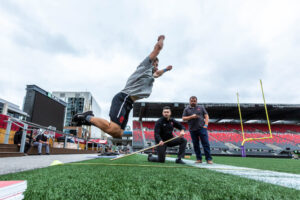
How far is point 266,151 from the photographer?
20.0 meters

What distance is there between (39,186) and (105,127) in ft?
4.51

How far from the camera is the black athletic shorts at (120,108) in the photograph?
2709 millimetres

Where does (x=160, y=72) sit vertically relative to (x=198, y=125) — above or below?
above

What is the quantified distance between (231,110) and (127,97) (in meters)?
23.5

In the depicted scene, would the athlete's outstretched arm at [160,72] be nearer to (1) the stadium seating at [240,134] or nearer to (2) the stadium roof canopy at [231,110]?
(2) the stadium roof canopy at [231,110]

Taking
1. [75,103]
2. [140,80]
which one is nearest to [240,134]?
[140,80]

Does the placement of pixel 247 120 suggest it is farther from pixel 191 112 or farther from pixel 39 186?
pixel 39 186

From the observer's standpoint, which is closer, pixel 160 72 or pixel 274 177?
pixel 274 177

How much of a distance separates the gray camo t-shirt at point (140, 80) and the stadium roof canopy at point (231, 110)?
19.1 m

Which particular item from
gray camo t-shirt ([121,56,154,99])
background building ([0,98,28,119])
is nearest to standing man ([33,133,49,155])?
gray camo t-shirt ([121,56,154,99])

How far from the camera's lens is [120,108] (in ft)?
9.11

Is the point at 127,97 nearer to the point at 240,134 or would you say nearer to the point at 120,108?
the point at 120,108

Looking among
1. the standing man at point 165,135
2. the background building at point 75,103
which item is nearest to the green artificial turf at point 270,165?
the standing man at point 165,135

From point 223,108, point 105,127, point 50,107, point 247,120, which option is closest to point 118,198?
point 105,127
